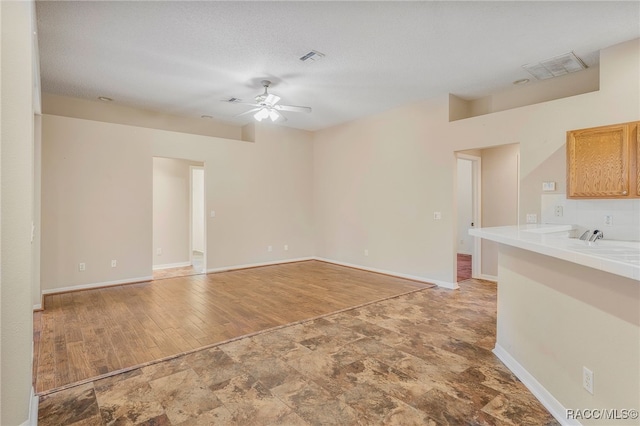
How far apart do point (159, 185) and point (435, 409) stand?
6680mm

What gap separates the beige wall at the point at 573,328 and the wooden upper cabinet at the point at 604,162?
1.78 meters

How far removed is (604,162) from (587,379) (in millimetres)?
2795

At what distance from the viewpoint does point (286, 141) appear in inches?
290

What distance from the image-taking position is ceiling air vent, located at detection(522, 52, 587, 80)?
377cm

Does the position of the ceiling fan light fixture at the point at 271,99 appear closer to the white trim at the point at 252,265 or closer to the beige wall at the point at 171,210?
the beige wall at the point at 171,210

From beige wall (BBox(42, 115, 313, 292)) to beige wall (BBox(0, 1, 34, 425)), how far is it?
3.81m

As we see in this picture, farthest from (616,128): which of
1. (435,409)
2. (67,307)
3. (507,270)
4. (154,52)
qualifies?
(67,307)

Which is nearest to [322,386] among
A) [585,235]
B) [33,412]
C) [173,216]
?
[33,412]

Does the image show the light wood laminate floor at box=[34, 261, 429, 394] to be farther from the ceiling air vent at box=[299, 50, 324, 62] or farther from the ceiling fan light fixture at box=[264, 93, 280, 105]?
the ceiling air vent at box=[299, 50, 324, 62]

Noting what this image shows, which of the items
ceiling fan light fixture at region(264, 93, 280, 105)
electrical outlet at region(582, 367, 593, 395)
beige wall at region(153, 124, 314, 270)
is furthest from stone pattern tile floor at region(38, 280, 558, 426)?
beige wall at region(153, 124, 314, 270)

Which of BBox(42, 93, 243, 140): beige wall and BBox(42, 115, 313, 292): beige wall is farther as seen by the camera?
BBox(42, 93, 243, 140): beige wall

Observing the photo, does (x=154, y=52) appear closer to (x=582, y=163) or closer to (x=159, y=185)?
(x=159, y=185)

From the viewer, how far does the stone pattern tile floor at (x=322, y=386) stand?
195cm

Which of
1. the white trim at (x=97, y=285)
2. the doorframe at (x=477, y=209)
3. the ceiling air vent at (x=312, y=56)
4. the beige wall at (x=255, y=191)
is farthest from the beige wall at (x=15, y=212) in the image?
the doorframe at (x=477, y=209)
